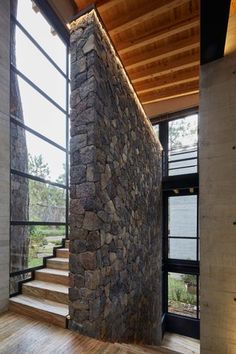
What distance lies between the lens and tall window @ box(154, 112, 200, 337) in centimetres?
631

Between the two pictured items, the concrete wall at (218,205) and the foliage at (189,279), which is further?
the foliage at (189,279)

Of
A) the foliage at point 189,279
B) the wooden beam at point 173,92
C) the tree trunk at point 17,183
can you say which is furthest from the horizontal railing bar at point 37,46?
the foliage at point 189,279

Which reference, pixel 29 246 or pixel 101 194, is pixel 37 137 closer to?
pixel 29 246

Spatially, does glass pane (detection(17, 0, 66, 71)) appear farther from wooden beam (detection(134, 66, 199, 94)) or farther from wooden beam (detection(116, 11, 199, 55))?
wooden beam (detection(134, 66, 199, 94))

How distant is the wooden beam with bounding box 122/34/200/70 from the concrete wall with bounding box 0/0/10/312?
2.08m

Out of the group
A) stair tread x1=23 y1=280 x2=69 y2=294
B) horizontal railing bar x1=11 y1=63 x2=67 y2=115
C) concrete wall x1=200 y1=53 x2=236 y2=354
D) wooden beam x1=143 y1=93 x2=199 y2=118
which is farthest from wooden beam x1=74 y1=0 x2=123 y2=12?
stair tread x1=23 y1=280 x2=69 y2=294

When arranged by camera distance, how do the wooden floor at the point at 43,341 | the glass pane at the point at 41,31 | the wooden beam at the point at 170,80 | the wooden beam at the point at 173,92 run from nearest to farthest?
the wooden floor at the point at 43,341 < the glass pane at the point at 41,31 < the wooden beam at the point at 170,80 < the wooden beam at the point at 173,92

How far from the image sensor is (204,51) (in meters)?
2.75

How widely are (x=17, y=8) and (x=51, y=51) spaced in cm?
89

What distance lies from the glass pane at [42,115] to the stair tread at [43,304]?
2378 mm

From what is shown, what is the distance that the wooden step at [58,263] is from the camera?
11.2 ft

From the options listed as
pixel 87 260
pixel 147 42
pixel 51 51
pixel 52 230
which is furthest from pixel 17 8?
pixel 87 260

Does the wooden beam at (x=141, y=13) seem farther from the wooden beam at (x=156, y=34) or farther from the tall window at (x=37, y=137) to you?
the tall window at (x=37, y=137)

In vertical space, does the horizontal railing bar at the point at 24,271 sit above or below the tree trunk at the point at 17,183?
Result: below
